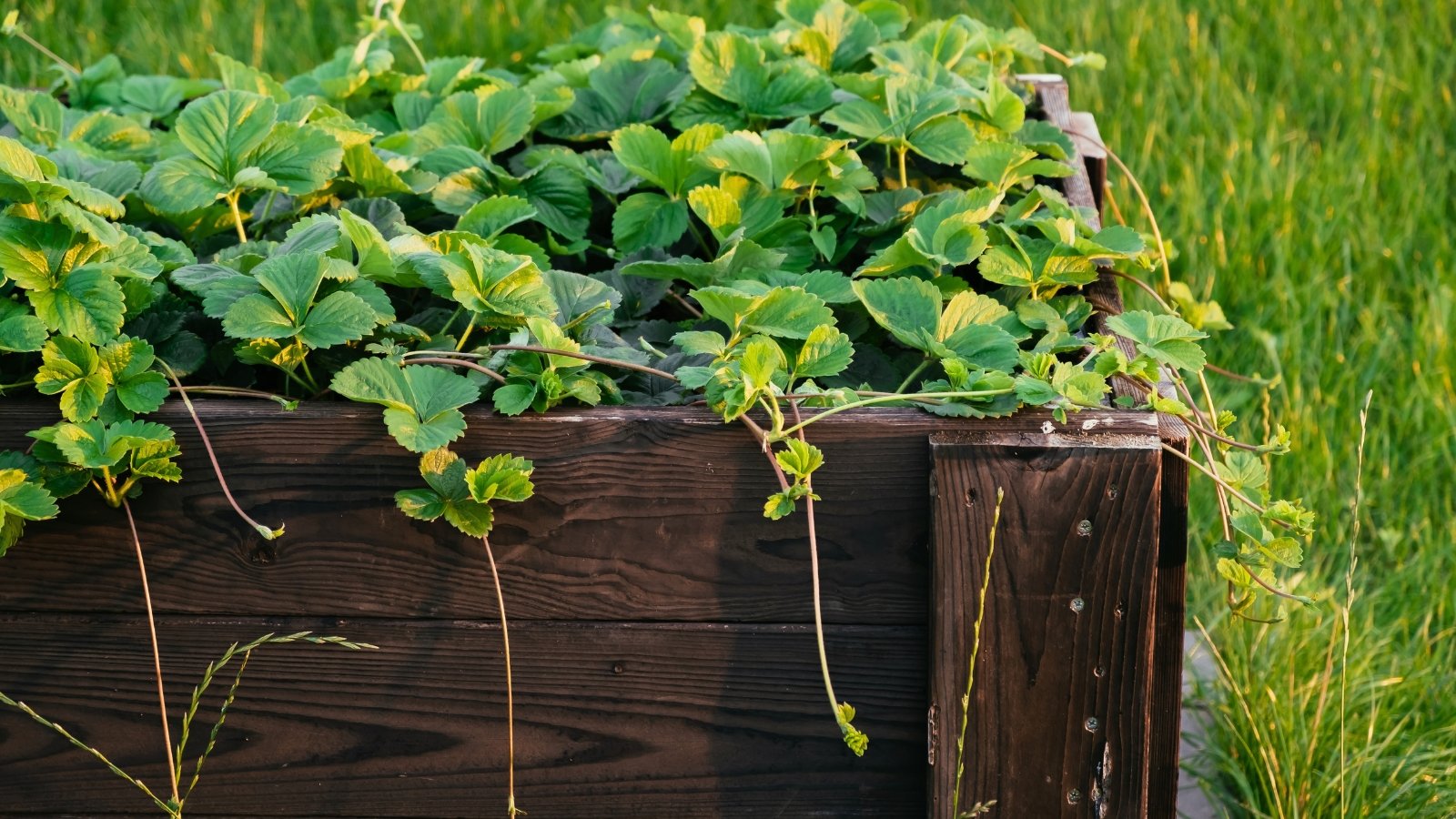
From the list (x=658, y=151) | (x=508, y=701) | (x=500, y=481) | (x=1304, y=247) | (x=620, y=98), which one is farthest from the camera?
(x=1304, y=247)

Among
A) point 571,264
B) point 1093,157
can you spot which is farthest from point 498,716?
point 1093,157

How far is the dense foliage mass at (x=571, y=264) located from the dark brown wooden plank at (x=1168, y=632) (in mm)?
40

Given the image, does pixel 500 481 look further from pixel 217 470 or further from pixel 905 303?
pixel 905 303

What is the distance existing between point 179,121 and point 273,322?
0.31m

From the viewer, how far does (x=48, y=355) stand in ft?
3.27

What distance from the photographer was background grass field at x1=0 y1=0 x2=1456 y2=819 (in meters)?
1.63

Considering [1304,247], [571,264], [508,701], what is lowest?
[1304,247]

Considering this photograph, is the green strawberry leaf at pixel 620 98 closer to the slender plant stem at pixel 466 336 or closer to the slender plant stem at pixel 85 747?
the slender plant stem at pixel 466 336

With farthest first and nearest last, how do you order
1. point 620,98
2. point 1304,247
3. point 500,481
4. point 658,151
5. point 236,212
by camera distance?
point 1304,247
point 620,98
point 658,151
point 236,212
point 500,481

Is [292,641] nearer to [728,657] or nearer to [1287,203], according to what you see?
[728,657]

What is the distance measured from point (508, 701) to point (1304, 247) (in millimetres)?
1934

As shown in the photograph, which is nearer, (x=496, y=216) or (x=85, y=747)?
(x=85, y=747)

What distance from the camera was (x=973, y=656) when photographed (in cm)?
100

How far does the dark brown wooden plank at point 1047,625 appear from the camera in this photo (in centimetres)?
98
